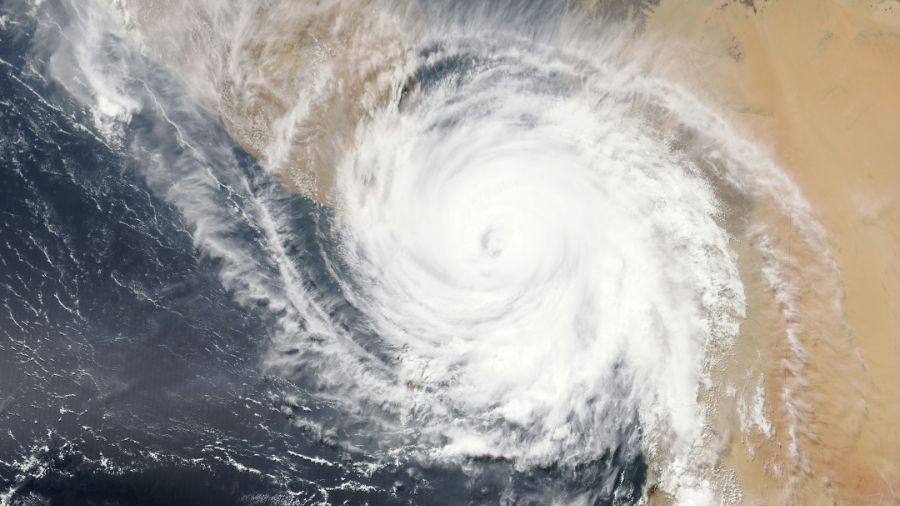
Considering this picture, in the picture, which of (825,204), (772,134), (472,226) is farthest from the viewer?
(472,226)

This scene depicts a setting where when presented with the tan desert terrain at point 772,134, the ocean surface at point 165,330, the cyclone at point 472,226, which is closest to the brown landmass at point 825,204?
the tan desert terrain at point 772,134

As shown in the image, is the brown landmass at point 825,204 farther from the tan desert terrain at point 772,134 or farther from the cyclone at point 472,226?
the cyclone at point 472,226

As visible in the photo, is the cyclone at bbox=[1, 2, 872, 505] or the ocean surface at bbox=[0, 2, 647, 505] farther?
the cyclone at bbox=[1, 2, 872, 505]

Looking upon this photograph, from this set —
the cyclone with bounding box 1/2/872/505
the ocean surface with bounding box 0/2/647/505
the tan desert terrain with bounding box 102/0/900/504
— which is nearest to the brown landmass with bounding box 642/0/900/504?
the tan desert terrain with bounding box 102/0/900/504

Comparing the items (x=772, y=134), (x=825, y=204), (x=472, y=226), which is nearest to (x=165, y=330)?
(x=472, y=226)

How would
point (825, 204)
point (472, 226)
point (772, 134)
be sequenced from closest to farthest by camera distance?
point (825, 204), point (772, 134), point (472, 226)

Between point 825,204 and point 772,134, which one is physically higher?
point 772,134

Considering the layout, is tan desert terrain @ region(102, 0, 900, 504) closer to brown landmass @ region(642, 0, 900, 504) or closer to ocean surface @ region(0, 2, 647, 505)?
brown landmass @ region(642, 0, 900, 504)

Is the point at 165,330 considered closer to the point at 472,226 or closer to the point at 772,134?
the point at 472,226

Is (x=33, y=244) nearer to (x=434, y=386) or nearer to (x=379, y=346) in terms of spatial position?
(x=379, y=346)

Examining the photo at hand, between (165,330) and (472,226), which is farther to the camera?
(472,226)

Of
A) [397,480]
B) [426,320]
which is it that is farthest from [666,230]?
[397,480]
